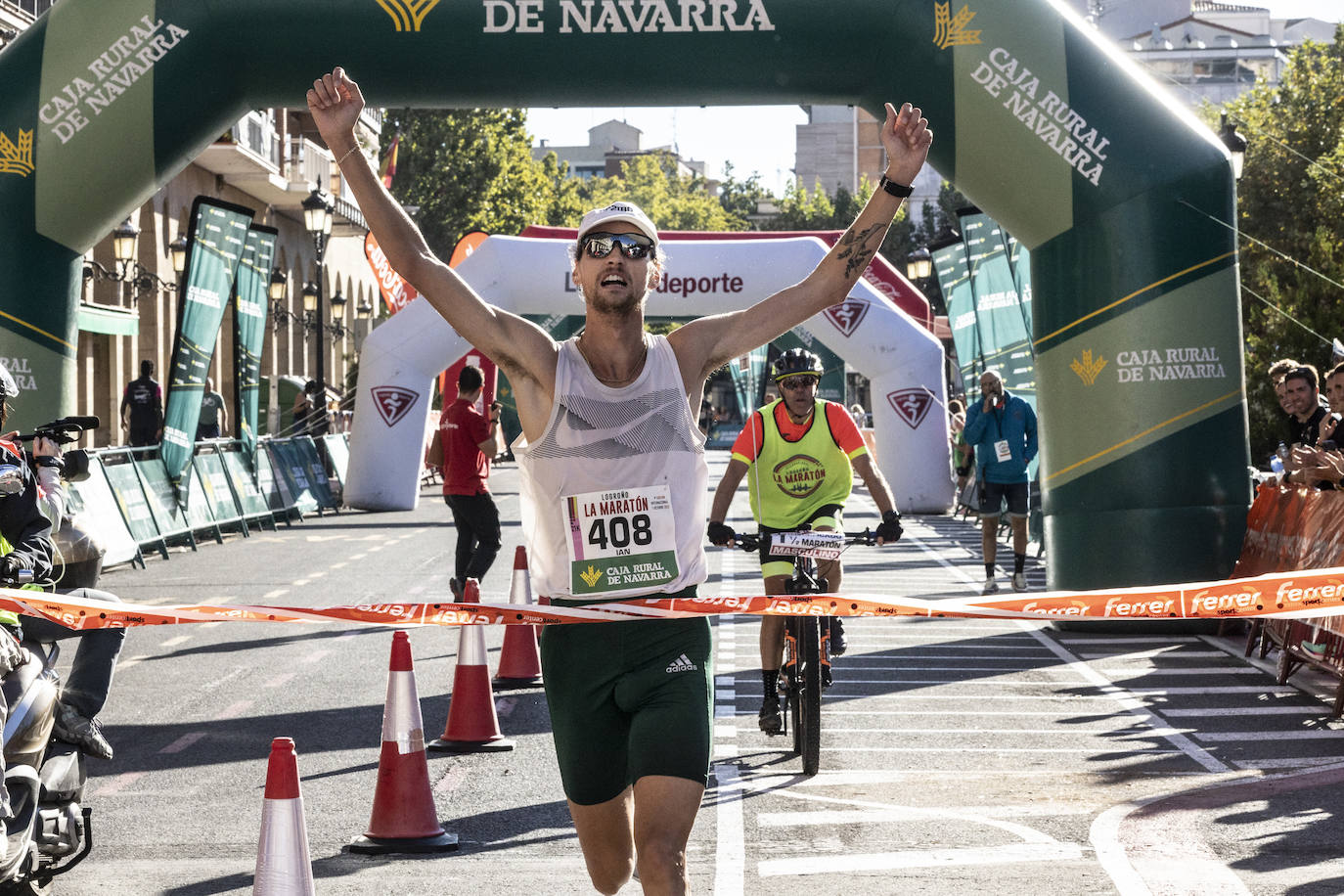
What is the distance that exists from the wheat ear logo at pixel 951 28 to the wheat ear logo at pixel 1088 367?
7.47 feet

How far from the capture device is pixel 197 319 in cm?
2098

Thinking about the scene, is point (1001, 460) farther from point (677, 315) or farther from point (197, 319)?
point (677, 315)

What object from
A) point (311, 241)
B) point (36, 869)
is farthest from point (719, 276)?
point (311, 241)

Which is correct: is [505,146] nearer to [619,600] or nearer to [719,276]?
[719,276]

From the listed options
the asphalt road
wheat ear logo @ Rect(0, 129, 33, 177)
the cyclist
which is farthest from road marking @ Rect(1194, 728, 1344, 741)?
wheat ear logo @ Rect(0, 129, 33, 177)

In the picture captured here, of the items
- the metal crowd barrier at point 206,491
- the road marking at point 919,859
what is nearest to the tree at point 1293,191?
the metal crowd barrier at point 206,491

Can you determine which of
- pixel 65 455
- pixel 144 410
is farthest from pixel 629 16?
pixel 144 410

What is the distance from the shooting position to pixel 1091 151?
492 inches

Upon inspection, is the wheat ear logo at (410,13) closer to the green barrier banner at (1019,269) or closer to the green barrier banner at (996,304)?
the green barrier banner at (1019,269)

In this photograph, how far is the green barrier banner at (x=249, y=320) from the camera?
23.0 m

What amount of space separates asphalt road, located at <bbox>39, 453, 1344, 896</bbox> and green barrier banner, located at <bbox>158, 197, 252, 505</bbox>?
7.09 m

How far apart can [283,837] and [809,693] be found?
3477 millimetres

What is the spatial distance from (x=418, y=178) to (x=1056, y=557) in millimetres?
50481

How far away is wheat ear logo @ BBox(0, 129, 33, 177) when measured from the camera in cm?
1264
